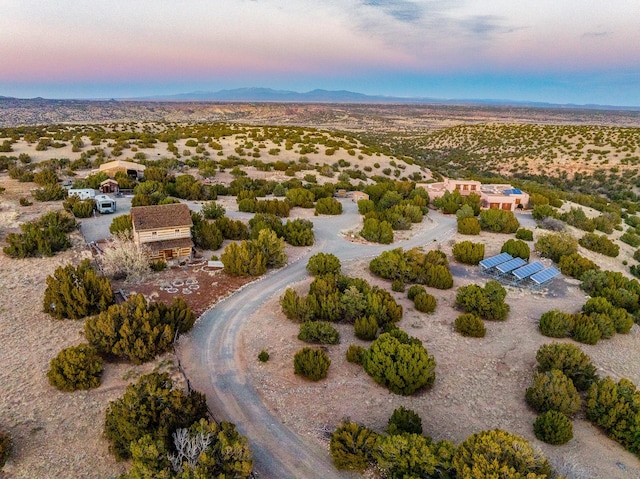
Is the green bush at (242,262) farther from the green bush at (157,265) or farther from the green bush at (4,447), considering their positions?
the green bush at (4,447)

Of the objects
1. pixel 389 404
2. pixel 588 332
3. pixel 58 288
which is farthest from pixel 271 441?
pixel 588 332

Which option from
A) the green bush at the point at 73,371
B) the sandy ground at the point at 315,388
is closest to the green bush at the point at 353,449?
the sandy ground at the point at 315,388

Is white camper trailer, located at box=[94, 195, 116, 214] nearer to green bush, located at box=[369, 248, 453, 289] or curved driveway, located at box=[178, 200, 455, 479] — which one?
curved driveway, located at box=[178, 200, 455, 479]

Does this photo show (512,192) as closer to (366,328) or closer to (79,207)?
(366,328)

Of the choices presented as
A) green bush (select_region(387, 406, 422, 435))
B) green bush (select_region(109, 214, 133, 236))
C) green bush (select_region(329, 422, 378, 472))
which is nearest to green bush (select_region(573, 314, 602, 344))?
green bush (select_region(387, 406, 422, 435))

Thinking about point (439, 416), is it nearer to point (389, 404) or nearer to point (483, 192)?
point (389, 404)

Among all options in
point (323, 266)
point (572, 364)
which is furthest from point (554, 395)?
point (323, 266)

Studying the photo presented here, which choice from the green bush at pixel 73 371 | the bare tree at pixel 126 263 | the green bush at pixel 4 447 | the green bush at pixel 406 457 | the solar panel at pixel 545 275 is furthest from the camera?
the solar panel at pixel 545 275
